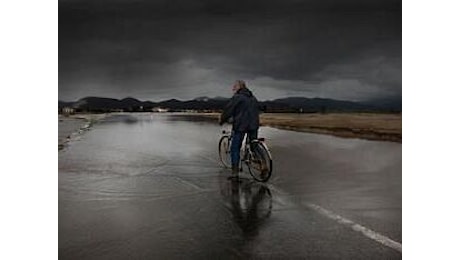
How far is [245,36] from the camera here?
3334 millimetres

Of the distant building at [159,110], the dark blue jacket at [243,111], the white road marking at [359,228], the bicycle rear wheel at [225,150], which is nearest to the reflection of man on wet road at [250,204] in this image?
the bicycle rear wheel at [225,150]

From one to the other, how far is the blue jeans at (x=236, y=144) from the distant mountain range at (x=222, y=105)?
0.28 metres

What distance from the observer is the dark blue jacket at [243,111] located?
3.31 metres

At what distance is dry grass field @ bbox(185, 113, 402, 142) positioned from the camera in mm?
3389

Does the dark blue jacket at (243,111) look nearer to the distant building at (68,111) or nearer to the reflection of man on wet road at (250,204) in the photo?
the reflection of man on wet road at (250,204)

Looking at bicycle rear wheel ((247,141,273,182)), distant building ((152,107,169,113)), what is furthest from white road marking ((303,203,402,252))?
distant building ((152,107,169,113))

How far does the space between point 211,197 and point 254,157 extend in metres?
0.48

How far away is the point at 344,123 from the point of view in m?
3.48

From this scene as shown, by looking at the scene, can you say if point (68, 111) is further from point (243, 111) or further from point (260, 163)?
point (260, 163)

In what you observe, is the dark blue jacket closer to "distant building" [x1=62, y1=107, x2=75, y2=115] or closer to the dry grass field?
the dry grass field

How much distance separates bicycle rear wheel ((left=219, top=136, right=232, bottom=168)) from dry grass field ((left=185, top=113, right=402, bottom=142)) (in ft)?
0.63

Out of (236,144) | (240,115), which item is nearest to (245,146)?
(236,144)

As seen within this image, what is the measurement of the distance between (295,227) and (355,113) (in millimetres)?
1030
